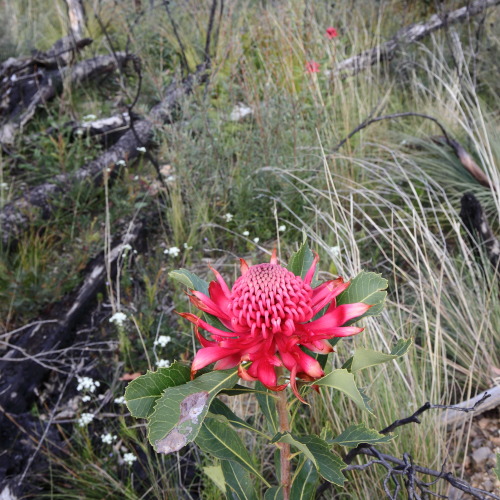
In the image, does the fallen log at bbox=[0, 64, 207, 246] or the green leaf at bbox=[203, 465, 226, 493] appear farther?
the fallen log at bbox=[0, 64, 207, 246]

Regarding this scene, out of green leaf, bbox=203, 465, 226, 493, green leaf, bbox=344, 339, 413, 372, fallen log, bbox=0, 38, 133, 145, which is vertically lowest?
green leaf, bbox=203, 465, 226, 493

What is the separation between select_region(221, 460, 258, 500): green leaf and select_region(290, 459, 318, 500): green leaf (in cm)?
10

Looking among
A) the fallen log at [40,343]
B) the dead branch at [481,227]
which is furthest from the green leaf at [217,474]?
the dead branch at [481,227]

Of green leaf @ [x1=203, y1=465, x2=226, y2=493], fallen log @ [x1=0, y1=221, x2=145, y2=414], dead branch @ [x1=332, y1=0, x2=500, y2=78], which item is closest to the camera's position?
green leaf @ [x1=203, y1=465, x2=226, y2=493]

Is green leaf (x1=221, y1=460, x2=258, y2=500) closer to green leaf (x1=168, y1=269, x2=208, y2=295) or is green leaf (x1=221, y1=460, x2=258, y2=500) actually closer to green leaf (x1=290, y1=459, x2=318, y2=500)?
green leaf (x1=290, y1=459, x2=318, y2=500)

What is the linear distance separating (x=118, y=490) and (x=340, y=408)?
0.80m

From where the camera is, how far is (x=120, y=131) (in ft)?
13.0

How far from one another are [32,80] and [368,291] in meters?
4.08

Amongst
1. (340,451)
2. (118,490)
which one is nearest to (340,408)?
(340,451)

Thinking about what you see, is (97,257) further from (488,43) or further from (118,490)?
(488,43)

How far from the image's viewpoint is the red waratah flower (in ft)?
2.96

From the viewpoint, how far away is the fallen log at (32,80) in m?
3.91

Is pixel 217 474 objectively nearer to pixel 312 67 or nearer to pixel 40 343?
pixel 40 343

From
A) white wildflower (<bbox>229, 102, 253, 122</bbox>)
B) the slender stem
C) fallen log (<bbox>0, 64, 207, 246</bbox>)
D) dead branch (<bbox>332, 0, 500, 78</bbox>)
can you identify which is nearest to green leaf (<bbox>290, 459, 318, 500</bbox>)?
the slender stem
